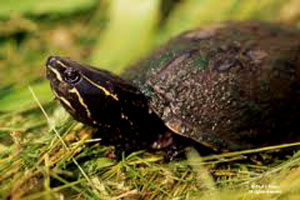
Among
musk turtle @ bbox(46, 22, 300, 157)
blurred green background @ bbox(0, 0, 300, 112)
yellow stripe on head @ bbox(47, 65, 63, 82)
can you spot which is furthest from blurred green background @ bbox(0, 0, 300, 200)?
yellow stripe on head @ bbox(47, 65, 63, 82)

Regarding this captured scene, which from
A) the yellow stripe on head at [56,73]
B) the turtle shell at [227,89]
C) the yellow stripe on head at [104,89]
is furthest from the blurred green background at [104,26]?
the yellow stripe on head at [56,73]

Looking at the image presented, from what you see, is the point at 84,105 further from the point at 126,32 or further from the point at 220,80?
the point at 126,32

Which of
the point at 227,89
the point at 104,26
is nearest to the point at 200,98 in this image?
the point at 227,89

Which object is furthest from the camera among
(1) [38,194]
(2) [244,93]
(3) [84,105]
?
(2) [244,93]

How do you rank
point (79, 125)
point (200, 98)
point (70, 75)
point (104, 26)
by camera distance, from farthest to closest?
1. point (104, 26)
2. point (79, 125)
3. point (200, 98)
4. point (70, 75)

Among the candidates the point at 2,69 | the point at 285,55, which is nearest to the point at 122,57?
the point at 2,69

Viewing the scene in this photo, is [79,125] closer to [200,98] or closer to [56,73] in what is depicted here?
[56,73]
